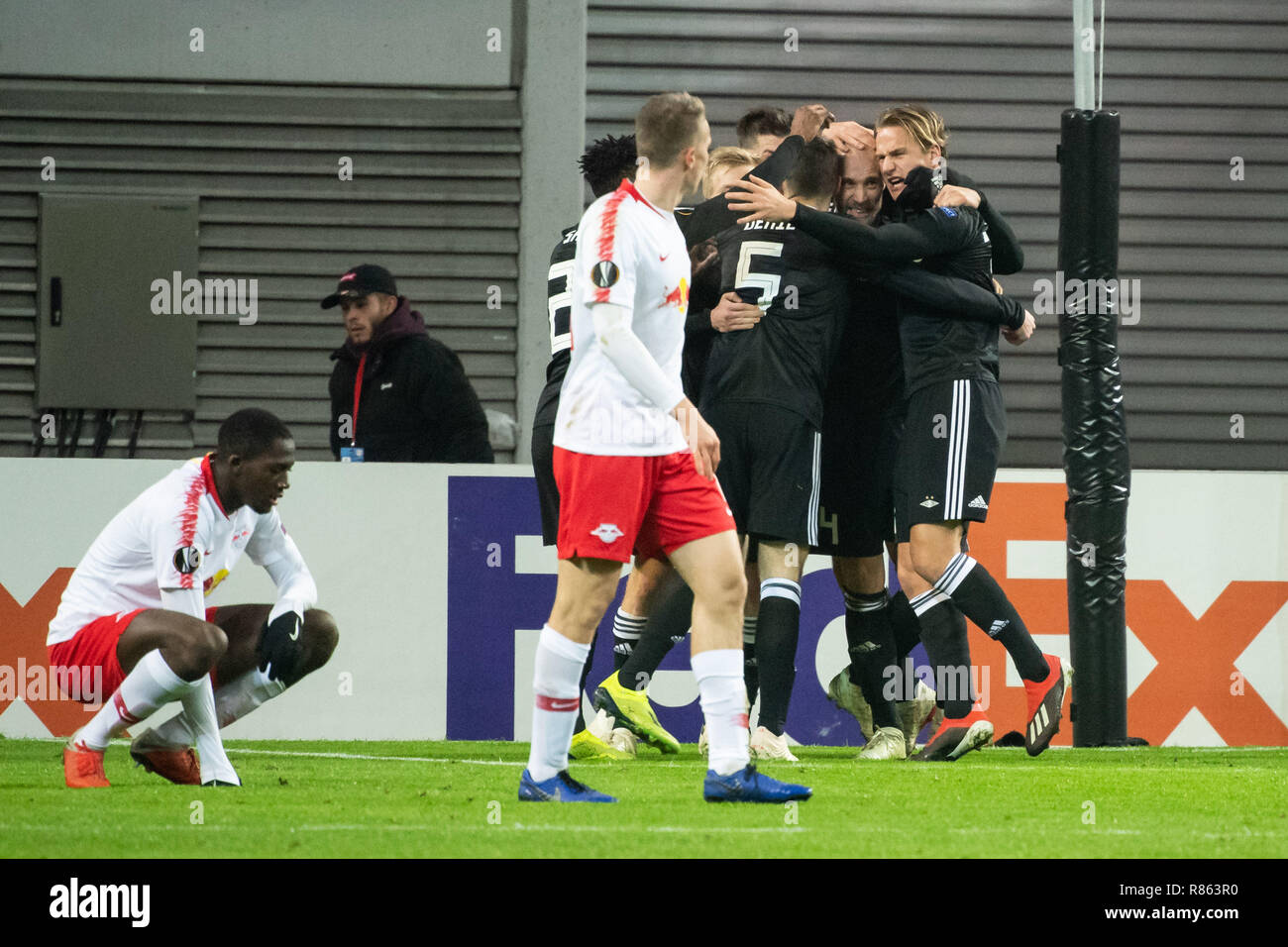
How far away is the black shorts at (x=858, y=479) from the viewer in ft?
23.8

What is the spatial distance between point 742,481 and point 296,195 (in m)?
5.95

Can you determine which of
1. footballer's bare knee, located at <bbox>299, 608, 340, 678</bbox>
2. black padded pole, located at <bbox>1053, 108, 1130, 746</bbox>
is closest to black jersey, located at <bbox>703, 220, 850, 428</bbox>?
black padded pole, located at <bbox>1053, 108, 1130, 746</bbox>

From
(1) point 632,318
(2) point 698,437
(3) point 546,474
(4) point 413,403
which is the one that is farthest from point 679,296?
(4) point 413,403

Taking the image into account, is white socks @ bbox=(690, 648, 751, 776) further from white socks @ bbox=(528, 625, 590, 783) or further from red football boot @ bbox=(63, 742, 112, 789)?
red football boot @ bbox=(63, 742, 112, 789)

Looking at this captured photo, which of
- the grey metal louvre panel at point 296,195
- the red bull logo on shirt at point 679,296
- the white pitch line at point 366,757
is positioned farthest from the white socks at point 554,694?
the grey metal louvre panel at point 296,195

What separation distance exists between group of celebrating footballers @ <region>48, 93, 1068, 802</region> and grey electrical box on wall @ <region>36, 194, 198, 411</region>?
16.1ft

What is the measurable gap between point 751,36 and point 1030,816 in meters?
8.24

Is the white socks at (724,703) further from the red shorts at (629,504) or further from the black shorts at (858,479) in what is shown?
the black shorts at (858,479)

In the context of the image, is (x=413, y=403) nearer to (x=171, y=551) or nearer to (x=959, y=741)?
(x=959, y=741)

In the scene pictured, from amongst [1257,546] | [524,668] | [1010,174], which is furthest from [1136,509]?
[1010,174]

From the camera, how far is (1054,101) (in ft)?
40.6

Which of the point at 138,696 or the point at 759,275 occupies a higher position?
the point at 759,275
